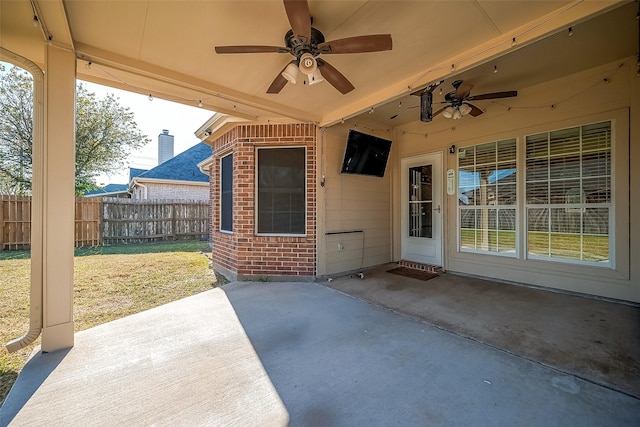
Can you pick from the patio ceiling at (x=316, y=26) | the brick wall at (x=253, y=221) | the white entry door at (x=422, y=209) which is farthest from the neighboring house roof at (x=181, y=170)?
the white entry door at (x=422, y=209)

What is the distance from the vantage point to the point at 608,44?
3.04 meters

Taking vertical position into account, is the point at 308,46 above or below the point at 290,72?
above

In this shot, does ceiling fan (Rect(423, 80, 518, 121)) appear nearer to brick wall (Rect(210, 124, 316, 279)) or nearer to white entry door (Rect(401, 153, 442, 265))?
white entry door (Rect(401, 153, 442, 265))

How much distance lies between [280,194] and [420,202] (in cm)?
294

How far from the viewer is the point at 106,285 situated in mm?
4488

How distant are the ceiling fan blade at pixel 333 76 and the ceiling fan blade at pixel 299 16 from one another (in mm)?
427

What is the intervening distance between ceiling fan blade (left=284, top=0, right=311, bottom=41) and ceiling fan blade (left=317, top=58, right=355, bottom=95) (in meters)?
0.43

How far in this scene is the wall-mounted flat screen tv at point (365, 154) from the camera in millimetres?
4930

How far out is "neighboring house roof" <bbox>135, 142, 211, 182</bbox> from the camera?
1325 cm

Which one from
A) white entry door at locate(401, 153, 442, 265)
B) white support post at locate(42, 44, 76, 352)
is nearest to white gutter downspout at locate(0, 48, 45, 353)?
white support post at locate(42, 44, 76, 352)

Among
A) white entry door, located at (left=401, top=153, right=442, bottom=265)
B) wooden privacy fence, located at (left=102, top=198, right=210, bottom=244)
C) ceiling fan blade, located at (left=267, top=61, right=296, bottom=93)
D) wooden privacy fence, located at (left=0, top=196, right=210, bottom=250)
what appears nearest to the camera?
ceiling fan blade, located at (left=267, top=61, right=296, bottom=93)

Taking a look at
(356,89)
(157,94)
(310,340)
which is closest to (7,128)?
(157,94)

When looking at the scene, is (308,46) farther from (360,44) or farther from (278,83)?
(278,83)

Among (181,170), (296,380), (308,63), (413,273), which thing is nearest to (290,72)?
(308,63)
